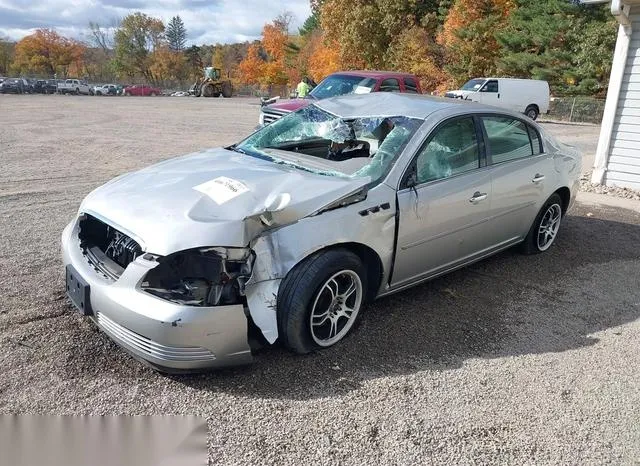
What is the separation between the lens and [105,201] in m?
3.15

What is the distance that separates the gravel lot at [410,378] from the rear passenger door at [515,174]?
0.51m

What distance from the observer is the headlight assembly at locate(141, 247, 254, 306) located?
2627mm

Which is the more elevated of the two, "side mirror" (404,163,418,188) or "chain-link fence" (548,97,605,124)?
"side mirror" (404,163,418,188)

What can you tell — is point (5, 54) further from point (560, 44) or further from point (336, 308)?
point (336, 308)

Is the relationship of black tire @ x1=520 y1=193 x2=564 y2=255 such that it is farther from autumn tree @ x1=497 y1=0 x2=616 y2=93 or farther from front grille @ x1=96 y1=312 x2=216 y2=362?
autumn tree @ x1=497 y1=0 x2=616 y2=93

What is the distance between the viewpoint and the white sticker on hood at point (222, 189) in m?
2.97

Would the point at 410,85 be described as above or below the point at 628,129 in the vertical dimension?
above

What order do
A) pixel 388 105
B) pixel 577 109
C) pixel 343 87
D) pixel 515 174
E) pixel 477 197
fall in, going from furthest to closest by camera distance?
pixel 577 109 < pixel 343 87 < pixel 515 174 < pixel 388 105 < pixel 477 197

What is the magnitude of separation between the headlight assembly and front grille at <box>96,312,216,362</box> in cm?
25

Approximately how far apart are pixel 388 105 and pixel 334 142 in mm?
555

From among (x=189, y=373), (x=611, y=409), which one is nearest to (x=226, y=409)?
(x=189, y=373)

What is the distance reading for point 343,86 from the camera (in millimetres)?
11289

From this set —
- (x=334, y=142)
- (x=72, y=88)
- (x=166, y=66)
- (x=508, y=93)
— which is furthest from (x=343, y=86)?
(x=166, y=66)

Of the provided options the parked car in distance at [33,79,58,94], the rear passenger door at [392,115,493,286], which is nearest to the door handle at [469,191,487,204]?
the rear passenger door at [392,115,493,286]
